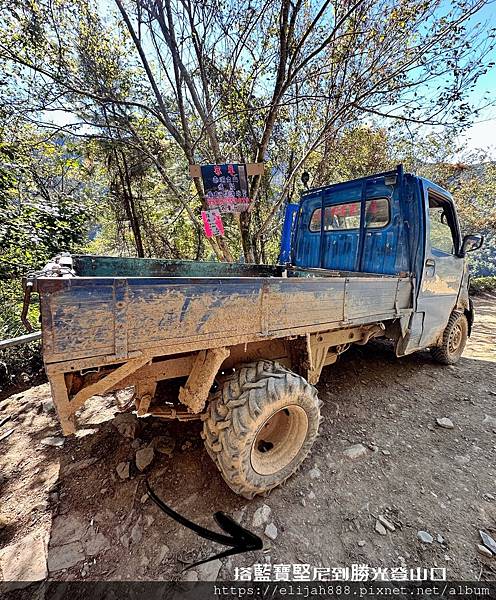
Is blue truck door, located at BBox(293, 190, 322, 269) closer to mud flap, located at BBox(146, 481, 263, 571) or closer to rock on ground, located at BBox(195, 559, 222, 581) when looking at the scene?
mud flap, located at BBox(146, 481, 263, 571)

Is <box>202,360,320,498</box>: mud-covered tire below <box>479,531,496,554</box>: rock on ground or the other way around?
the other way around

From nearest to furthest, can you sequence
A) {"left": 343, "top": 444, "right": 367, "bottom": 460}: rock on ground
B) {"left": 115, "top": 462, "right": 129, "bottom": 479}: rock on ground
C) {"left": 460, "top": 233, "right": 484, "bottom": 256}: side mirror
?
{"left": 115, "top": 462, "right": 129, "bottom": 479}: rock on ground, {"left": 343, "top": 444, "right": 367, "bottom": 460}: rock on ground, {"left": 460, "top": 233, "right": 484, "bottom": 256}: side mirror

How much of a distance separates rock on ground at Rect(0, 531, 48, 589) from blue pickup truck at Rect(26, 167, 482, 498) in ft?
2.79

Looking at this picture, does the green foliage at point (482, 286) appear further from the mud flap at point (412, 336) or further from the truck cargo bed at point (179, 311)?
the truck cargo bed at point (179, 311)

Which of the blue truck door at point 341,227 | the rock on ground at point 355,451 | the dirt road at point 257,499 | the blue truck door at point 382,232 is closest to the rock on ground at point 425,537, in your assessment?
the dirt road at point 257,499

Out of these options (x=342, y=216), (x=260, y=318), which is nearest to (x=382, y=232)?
(x=342, y=216)

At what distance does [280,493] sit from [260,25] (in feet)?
23.5

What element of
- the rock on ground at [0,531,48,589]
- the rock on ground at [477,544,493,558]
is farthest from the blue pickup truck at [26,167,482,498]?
the rock on ground at [477,544,493,558]

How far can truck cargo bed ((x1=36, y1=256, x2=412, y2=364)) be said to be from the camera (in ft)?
3.82

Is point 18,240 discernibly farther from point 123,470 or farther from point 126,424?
point 123,470

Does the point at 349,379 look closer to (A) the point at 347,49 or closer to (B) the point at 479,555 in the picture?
(B) the point at 479,555

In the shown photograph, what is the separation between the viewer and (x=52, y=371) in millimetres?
1157

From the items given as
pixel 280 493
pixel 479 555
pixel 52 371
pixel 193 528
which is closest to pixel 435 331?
pixel 479 555

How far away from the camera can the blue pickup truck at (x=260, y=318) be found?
1262 mm
